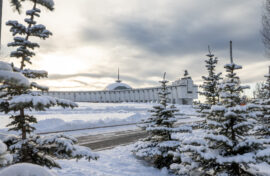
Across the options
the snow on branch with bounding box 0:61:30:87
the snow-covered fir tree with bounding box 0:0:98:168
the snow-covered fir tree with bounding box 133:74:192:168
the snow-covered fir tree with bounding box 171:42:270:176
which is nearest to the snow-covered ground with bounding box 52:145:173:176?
the snow-covered fir tree with bounding box 133:74:192:168

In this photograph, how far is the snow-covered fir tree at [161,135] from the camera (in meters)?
8.31

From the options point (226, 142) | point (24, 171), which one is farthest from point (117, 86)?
→ point (24, 171)

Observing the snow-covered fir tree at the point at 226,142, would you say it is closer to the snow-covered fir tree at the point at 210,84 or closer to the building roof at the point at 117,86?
the snow-covered fir tree at the point at 210,84

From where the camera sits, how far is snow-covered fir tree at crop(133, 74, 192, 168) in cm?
831

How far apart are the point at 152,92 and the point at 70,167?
224 feet

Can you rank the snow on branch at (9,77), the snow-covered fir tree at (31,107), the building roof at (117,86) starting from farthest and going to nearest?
the building roof at (117,86) < the snow-covered fir tree at (31,107) < the snow on branch at (9,77)

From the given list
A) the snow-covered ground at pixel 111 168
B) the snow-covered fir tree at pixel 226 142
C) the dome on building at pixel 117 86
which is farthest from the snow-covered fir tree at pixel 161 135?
the dome on building at pixel 117 86

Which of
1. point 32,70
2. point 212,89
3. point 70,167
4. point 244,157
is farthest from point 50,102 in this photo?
point 212,89

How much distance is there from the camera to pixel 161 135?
29.4 feet

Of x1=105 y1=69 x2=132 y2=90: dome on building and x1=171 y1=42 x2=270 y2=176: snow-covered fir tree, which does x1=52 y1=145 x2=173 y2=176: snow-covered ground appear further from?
x1=105 y1=69 x2=132 y2=90: dome on building

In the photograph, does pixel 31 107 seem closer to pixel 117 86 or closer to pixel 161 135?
pixel 161 135

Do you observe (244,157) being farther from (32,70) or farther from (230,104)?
(32,70)

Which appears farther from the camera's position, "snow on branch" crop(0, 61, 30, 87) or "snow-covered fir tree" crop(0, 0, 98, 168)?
"snow-covered fir tree" crop(0, 0, 98, 168)

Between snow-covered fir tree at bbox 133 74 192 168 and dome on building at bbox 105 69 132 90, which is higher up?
dome on building at bbox 105 69 132 90
